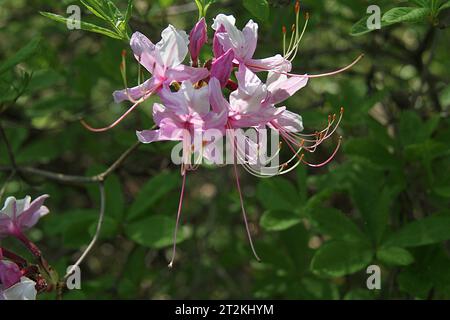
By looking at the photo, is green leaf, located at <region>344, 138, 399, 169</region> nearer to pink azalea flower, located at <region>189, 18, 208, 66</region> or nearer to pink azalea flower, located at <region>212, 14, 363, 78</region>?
pink azalea flower, located at <region>212, 14, 363, 78</region>

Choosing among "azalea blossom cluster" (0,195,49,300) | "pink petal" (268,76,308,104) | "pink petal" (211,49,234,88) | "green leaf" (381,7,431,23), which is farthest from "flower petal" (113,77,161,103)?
"green leaf" (381,7,431,23)

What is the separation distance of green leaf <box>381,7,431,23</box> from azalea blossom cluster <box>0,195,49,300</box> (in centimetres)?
91

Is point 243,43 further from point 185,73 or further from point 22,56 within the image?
point 22,56

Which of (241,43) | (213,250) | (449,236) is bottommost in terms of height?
(213,250)

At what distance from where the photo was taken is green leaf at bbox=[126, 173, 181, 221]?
211cm

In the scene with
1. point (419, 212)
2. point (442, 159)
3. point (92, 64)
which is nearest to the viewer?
point (442, 159)

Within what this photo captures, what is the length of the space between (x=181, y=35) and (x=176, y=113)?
160mm

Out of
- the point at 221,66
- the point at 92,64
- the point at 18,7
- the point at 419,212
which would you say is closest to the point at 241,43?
the point at 221,66

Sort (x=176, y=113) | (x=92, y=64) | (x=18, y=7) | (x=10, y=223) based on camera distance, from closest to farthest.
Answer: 1. (x=176, y=113)
2. (x=10, y=223)
3. (x=92, y=64)
4. (x=18, y=7)

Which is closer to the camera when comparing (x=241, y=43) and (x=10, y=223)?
(x=241, y=43)

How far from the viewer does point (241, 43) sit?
139 cm

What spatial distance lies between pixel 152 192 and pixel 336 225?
2.00 feet
